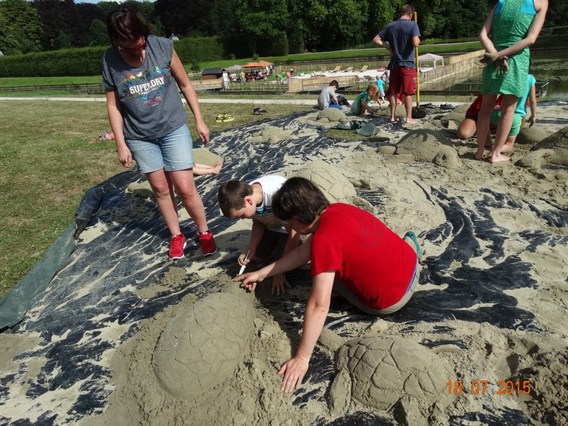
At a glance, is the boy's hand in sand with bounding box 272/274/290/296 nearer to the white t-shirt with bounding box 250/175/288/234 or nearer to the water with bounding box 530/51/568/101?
the white t-shirt with bounding box 250/175/288/234

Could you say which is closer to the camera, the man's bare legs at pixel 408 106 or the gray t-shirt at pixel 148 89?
the gray t-shirt at pixel 148 89

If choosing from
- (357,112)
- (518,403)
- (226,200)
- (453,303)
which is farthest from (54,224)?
(357,112)

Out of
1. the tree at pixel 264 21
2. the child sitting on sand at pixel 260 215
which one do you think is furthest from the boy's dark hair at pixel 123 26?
the tree at pixel 264 21

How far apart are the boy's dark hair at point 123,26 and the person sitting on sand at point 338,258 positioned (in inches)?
55.5

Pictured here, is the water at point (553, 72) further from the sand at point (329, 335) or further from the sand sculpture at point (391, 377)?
the sand sculpture at point (391, 377)

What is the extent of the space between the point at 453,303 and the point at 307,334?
3.42 ft

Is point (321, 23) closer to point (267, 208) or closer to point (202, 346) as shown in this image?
point (267, 208)

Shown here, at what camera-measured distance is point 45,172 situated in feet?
20.6

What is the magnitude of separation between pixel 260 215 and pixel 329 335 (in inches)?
37.4

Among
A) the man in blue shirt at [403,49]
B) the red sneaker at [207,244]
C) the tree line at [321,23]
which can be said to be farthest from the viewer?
the tree line at [321,23]

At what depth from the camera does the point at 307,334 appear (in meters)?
1.95

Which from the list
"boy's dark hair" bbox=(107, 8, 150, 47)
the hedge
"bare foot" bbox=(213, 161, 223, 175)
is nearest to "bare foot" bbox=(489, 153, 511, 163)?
"bare foot" bbox=(213, 161, 223, 175)

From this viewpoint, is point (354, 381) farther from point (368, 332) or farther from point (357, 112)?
point (357, 112)

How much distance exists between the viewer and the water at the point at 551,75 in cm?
1324
